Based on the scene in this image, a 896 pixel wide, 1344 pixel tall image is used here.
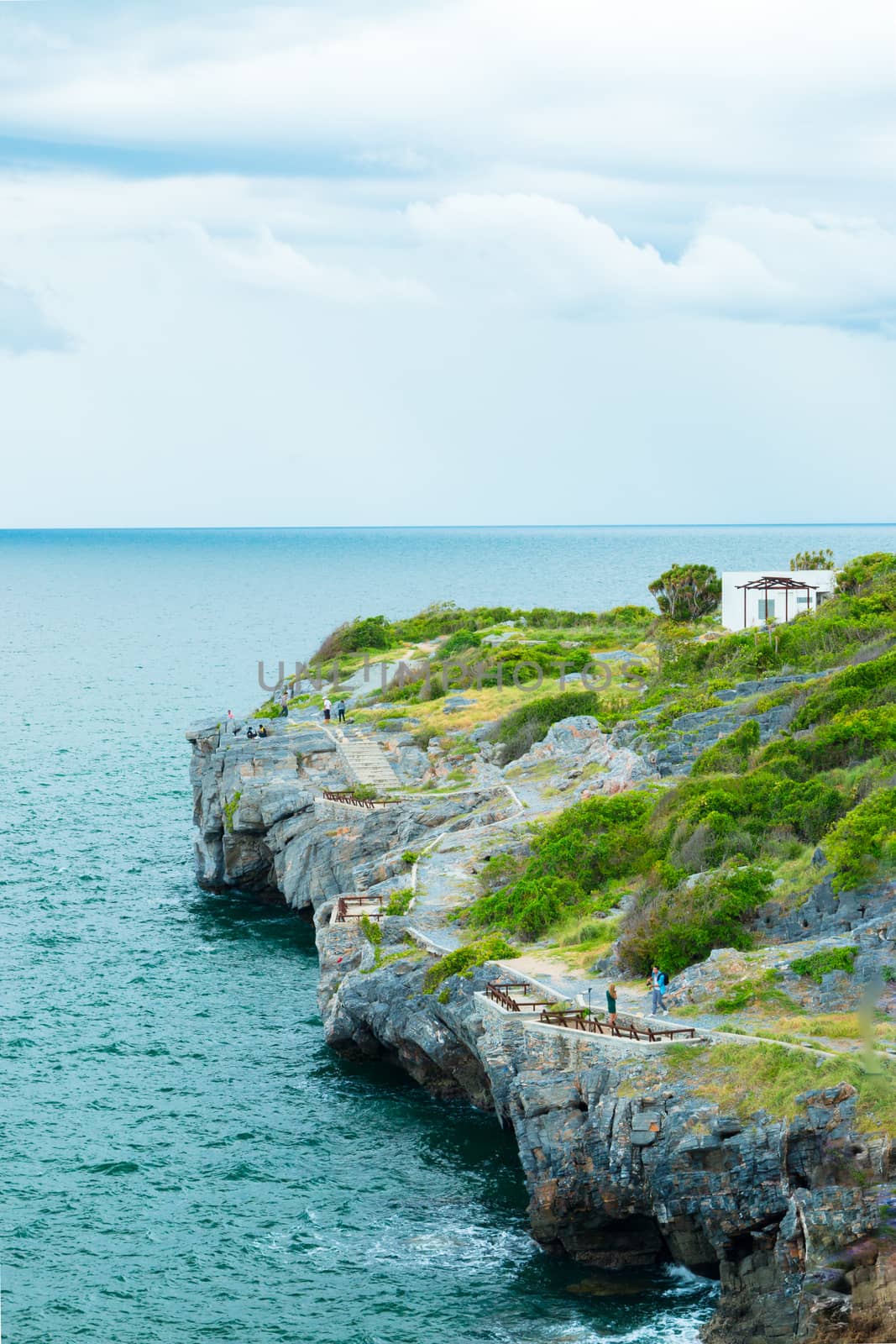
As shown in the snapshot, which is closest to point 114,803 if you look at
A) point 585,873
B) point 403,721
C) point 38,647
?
point 403,721

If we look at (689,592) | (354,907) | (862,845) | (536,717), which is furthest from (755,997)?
(689,592)

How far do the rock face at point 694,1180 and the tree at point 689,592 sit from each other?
58.8 meters

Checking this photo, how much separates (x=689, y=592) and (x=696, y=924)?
56.8m

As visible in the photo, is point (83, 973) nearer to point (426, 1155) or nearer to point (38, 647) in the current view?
point (426, 1155)

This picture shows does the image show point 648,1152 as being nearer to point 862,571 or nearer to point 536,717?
point 536,717

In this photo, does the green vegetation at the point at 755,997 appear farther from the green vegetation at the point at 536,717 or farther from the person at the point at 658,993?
the green vegetation at the point at 536,717

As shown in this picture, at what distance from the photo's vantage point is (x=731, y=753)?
166 ft

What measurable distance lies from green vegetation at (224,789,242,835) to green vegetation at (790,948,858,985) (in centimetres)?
3578

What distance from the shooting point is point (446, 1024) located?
134ft

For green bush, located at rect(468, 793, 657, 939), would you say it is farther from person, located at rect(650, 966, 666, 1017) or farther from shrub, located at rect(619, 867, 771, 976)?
person, located at rect(650, 966, 666, 1017)

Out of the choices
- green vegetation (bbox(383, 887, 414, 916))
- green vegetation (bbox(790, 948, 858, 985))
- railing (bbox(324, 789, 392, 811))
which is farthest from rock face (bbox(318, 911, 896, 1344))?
railing (bbox(324, 789, 392, 811))

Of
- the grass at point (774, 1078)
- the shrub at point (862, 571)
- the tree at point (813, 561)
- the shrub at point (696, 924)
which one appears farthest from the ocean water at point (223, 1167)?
the tree at point (813, 561)

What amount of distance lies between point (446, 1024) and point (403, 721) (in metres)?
36.2

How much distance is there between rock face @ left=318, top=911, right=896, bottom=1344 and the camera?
27.8 meters
